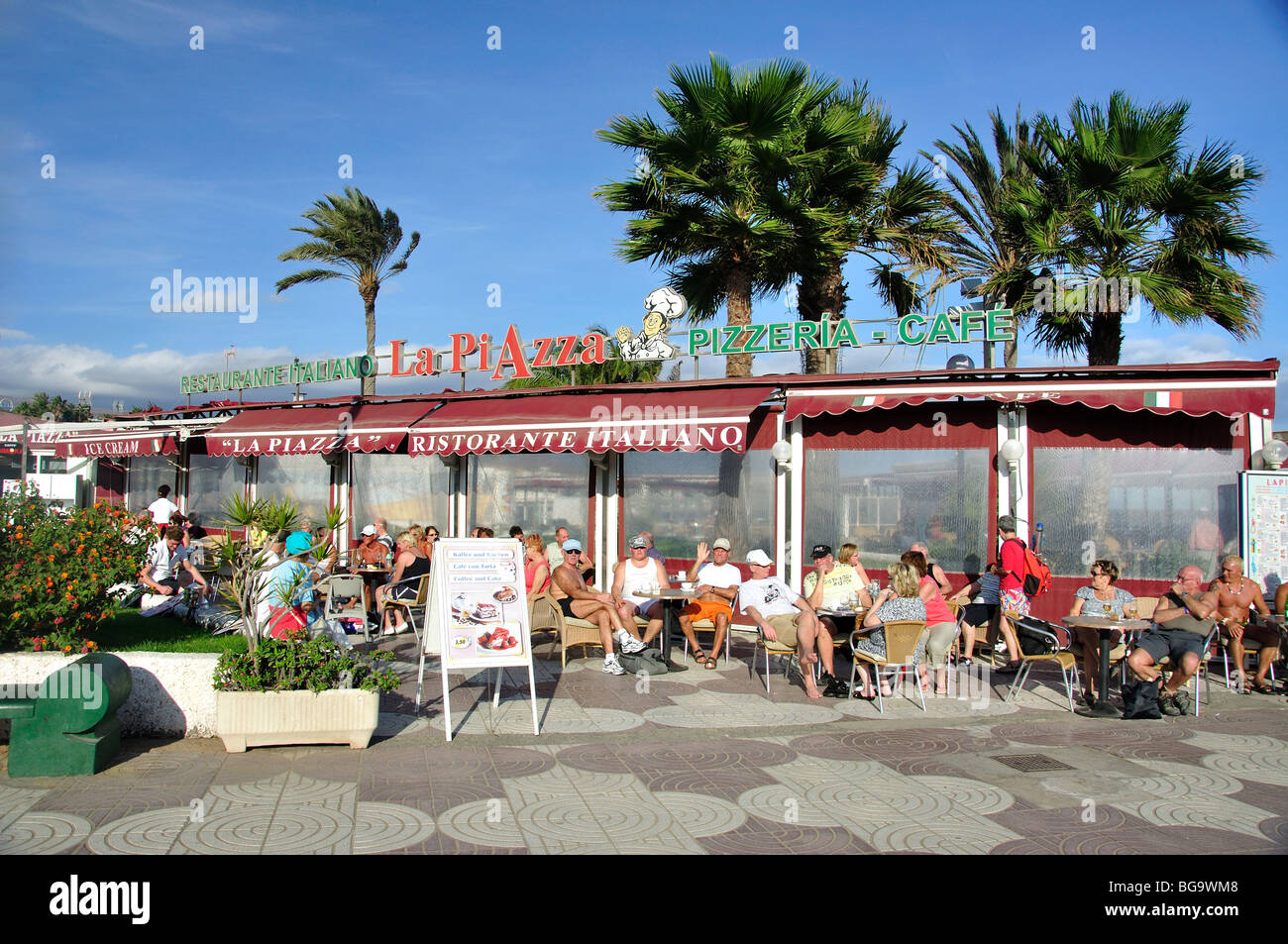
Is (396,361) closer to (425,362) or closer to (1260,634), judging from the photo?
(425,362)

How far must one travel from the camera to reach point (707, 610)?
1045cm

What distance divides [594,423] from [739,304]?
12.5 ft

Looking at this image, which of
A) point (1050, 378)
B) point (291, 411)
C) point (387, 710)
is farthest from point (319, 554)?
point (291, 411)

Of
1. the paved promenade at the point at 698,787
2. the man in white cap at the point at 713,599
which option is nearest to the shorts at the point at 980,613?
the paved promenade at the point at 698,787

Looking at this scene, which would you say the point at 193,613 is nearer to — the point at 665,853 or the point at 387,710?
the point at 387,710

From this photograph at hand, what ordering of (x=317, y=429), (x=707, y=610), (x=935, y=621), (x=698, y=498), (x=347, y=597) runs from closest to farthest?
(x=935, y=621), (x=707, y=610), (x=347, y=597), (x=698, y=498), (x=317, y=429)

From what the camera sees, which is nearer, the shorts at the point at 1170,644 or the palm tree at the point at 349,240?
the shorts at the point at 1170,644

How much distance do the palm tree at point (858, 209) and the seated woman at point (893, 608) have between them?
591 centimetres

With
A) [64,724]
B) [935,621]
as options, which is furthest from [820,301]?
[64,724]

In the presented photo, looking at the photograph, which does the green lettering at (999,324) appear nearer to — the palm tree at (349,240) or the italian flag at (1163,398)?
the italian flag at (1163,398)

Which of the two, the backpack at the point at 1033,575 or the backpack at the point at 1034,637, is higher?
the backpack at the point at 1033,575

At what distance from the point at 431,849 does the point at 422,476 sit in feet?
39.2

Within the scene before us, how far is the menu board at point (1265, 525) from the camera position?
33.0ft

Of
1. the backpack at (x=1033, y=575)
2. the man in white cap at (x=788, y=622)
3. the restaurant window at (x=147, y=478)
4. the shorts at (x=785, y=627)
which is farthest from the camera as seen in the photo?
the restaurant window at (x=147, y=478)
